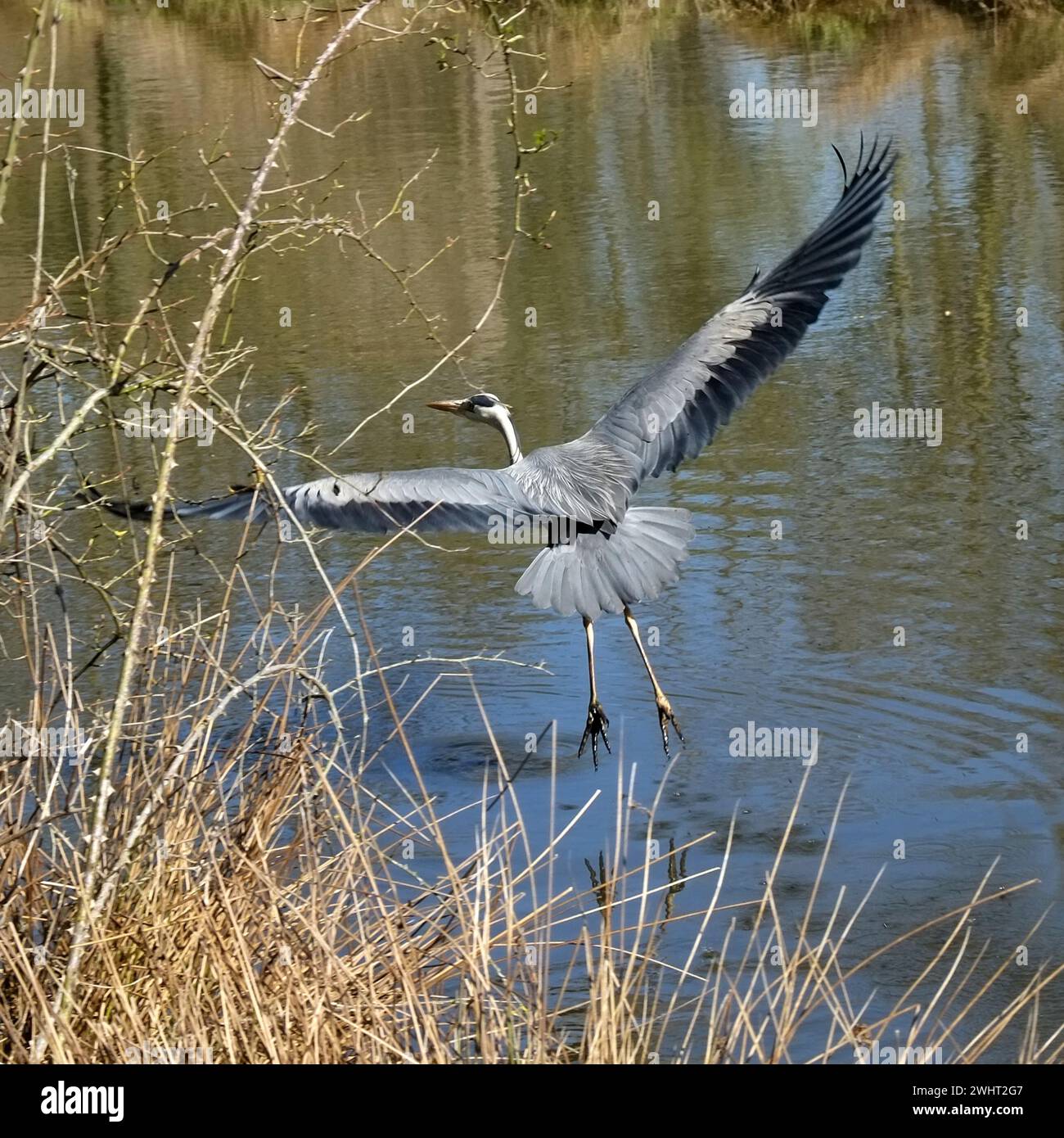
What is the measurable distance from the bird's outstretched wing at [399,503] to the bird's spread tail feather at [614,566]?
0.24 meters

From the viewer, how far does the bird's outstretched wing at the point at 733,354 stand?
7.16 metres

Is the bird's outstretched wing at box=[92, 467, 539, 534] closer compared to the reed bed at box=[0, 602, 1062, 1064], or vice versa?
the reed bed at box=[0, 602, 1062, 1064]

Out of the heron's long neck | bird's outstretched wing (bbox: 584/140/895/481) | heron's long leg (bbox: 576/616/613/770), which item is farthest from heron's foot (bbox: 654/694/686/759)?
the heron's long neck

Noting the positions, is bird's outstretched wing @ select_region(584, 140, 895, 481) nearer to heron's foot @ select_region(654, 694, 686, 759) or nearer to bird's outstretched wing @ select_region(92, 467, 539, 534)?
bird's outstretched wing @ select_region(92, 467, 539, 534)

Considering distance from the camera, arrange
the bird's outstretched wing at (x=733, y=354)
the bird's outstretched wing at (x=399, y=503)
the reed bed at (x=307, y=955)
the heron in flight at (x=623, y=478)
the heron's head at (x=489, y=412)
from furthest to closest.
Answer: the heron's head at (x=489, y=412), the bird's outstretched wing at (x=733, y=354), the heron in flight at (x=623, y=478), the bird's outstretched wing at (x=399, y=503), the reed bed at (x=307, y=955)

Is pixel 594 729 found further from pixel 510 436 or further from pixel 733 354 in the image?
pixel 733 354

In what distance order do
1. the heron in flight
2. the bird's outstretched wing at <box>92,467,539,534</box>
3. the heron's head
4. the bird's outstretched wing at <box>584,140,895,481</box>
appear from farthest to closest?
the heron's head → the bird's outstretched wing at <box>584,140,895,481</box> → the heron in flight → the bird's outstretched wing at <box>92,467,539,534</box>

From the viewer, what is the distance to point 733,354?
Answer: 720 cm

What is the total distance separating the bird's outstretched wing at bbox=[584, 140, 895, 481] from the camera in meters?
7.16

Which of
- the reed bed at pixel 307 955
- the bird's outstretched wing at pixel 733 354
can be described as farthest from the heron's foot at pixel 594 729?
the reed bed at pixel 307 955

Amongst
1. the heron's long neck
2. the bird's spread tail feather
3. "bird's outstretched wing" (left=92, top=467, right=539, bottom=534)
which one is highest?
the heron's long neck

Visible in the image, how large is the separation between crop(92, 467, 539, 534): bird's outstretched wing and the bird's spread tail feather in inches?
9.6

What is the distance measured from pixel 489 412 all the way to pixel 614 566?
1.24 meters

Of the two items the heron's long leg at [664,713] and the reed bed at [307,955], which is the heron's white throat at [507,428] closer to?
the heron's long leg at [664,713]
